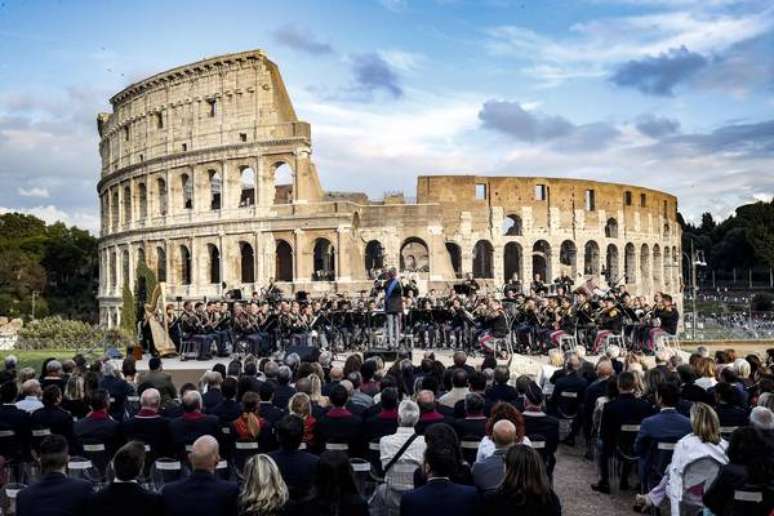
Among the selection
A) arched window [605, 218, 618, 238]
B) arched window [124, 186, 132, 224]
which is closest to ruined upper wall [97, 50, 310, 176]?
arched window [124, 186, 132, 224]

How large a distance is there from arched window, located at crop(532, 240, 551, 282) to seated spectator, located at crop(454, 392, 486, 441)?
4038cm

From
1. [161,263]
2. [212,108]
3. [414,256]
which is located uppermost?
[212,108]

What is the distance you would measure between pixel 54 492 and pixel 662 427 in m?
5.48

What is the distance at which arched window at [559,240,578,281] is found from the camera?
48.9 metres

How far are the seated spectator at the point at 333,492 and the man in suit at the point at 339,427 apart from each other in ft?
7.65

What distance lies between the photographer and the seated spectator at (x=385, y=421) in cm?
703

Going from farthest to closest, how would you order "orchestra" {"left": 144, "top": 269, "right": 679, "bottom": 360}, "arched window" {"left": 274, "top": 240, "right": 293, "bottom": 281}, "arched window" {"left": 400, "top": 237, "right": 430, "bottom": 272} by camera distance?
1. "arched window" {"left": 274, "top": 240, "right": 293, "bottom": 281}
2. "arched window" {"left": 400, "top": 237, "right": 430, "bottom": 272}
3. "orchestra" {"left": 144, "top": 269, "right": 679, "bottom": 360}

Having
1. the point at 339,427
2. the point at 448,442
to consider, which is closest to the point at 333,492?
the point at 448,442

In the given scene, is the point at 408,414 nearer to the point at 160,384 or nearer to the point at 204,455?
the point at 204,455

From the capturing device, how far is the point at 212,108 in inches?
1790

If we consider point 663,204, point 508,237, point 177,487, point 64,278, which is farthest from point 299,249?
point 64,278

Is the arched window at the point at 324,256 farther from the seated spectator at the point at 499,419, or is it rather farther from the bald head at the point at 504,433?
the bald head at the point at 504,433

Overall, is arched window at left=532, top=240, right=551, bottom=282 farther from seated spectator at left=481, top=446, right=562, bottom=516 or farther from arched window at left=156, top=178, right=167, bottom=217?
seated spectator at left=481, top=446, right=562, bottom=516

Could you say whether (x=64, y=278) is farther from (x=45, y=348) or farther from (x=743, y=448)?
(x=743, y=448)
